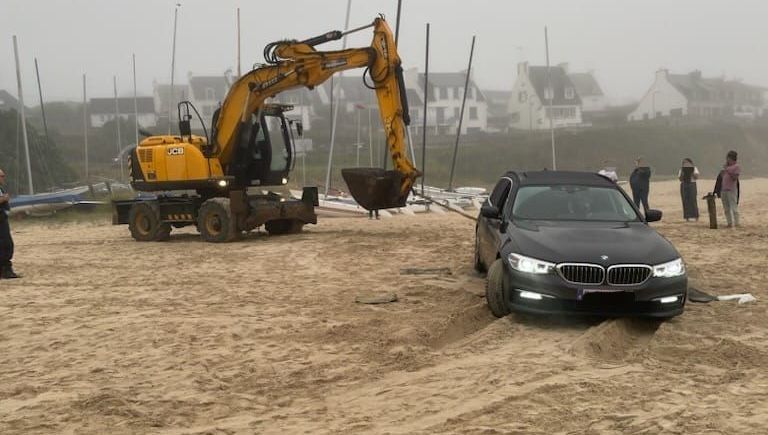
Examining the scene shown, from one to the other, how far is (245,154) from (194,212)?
2001 mm

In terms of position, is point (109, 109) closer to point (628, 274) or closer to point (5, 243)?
point (5, 243)

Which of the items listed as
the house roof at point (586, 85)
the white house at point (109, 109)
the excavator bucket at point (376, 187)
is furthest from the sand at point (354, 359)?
the house roof at point (586, 85)

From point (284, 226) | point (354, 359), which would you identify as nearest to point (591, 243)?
point (354, 359)

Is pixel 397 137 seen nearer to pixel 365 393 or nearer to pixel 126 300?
pixel 126 300

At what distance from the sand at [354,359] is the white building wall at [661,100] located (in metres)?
88.4

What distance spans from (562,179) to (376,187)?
7.62m

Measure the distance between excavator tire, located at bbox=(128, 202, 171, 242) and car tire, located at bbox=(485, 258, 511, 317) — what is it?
12.8m

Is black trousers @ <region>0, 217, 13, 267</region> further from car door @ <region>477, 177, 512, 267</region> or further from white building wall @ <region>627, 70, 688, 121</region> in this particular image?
white building wall @ <region>627, 70, 688, 121</region>

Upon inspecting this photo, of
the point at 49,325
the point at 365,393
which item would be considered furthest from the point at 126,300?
the point at 365,393

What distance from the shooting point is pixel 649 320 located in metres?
7.77

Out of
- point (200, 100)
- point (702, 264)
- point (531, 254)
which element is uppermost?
point (200, 100)

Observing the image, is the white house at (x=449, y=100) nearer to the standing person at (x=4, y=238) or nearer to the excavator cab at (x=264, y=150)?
the excavator cab at (x=264, y=150)

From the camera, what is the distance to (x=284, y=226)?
19.5 metres

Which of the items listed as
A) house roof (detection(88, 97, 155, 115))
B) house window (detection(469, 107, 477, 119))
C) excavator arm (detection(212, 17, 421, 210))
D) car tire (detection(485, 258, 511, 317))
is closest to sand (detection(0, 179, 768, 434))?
car tire (detection(485, 258, 511, 317))
